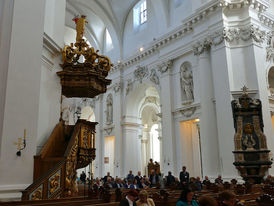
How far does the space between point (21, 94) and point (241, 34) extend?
10.3 m

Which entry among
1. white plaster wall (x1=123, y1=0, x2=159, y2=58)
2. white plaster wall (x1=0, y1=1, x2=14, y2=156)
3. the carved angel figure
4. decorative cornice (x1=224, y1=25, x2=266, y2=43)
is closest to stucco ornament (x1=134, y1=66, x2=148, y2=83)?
white plaster wall (x1=123, y1=0, x2=159, y2=58)

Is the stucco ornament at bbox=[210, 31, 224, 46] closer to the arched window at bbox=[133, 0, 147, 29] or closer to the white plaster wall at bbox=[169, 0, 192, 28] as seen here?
the white plaster wall at bbox=[169, 0, 192, 28]

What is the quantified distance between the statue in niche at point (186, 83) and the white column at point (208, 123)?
3.89 feet

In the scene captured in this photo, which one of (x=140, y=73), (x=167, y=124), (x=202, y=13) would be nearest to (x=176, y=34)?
(x=202, y=13)

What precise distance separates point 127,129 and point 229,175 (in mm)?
8797

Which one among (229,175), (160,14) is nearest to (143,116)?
(160,14)

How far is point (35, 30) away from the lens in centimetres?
600

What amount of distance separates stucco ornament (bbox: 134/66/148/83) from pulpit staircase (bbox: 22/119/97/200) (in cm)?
962

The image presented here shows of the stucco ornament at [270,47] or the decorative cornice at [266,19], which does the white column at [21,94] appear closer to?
the decorative cornice at [266,19]

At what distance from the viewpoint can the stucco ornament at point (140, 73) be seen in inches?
696

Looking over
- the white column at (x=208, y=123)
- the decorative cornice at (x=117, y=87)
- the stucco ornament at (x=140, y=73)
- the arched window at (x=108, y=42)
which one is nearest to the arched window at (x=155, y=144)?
the decorative cornice at (x=117, y=87)

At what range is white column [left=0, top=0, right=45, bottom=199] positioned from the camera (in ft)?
17.0

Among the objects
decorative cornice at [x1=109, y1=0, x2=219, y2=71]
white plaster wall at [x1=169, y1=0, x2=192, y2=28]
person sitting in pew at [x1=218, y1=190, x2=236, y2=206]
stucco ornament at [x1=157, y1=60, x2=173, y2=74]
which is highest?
white plaster wall at [x1=169, y1=0, x2=192, y2=28]

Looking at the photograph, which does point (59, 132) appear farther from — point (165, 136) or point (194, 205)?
point (165, 136)
